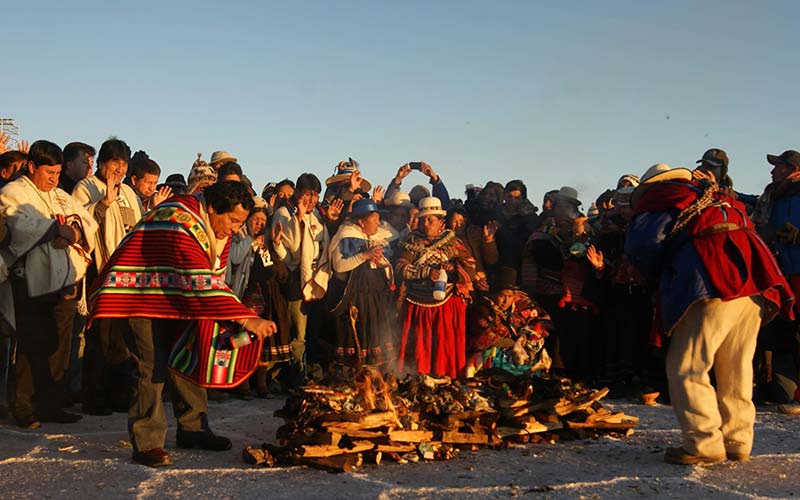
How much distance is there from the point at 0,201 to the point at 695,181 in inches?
228

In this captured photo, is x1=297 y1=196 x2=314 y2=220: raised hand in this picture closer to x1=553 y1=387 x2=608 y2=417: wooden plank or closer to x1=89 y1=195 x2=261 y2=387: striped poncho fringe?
x1=89 y1=195 x2=261 y2=387: striped poncho fringe

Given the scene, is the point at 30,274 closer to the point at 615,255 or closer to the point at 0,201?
the point at 0,201

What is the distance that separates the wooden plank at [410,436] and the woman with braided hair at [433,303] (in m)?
3.41

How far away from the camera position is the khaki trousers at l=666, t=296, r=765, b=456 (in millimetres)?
5852

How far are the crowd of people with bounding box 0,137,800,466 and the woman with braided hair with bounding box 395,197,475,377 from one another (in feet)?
0.08

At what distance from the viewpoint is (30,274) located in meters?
7.38

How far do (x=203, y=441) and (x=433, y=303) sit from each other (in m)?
3.98

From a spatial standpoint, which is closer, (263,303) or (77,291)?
(77,291)

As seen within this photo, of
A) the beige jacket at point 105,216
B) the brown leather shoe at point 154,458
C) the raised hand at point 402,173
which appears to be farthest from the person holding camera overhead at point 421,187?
the brown leather shoe at point 154,458

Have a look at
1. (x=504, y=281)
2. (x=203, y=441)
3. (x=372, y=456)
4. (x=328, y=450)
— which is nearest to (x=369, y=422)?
(x=372, y=456)

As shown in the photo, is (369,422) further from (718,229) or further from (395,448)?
(718,229)

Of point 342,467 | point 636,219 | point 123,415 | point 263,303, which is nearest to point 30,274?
point 123,415

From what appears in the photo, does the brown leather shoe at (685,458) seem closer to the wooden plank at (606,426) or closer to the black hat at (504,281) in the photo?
the wooden plank at (606,426)

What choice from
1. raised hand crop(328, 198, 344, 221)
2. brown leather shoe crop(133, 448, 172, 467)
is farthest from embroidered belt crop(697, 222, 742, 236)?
raised hand crop(328, 198, 344, 221)
